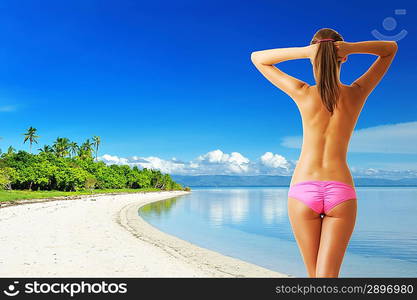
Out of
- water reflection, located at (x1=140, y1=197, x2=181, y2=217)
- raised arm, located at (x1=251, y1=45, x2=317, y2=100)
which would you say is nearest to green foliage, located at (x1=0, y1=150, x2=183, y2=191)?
water reflection, located at (x1=140, y1=197, x2=181, y2=217)

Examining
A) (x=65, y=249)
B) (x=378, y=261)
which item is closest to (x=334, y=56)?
(x=65, y=249)

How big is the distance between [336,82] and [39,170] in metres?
72.3

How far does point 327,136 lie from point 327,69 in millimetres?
432

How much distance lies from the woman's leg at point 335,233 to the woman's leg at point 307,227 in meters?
0.04

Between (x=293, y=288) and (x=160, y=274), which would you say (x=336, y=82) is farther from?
(x=160, y=274)

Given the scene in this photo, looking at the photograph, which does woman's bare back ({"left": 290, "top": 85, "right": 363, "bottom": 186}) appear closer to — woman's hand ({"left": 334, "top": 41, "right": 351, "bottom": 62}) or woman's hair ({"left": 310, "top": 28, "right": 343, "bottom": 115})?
woman's hair ({"left": 310, "top": 28, "right": 343, "bottom": 115})

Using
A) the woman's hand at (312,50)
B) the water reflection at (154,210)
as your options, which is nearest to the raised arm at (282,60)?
the woman's hand at (312,50)

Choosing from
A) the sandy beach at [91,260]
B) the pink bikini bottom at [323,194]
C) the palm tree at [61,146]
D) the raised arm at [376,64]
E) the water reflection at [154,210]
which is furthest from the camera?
the palm tree at [61,146]

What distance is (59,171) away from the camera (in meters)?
72.4

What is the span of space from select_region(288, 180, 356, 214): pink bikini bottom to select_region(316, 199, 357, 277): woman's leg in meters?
0.04

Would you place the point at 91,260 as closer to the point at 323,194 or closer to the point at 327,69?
the point at 323,194

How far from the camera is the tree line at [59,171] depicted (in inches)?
2608

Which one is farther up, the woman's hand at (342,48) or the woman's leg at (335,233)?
the woman's hand at (342,48)

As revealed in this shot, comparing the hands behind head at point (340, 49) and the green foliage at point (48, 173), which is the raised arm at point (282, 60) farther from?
the green foliage at point (48, 173)
